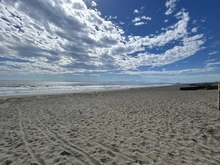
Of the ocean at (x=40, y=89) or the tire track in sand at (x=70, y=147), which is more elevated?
the ocean at (x=40, y=89)

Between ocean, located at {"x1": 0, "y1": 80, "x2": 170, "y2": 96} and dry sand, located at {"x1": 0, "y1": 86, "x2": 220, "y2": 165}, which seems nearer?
dry sand, located at {"x1": 0, "y1": 86, "x2": 220, "y2": 165}

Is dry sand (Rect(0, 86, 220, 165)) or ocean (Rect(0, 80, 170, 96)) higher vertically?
ocean (Rect(0, 80, 170, 96))

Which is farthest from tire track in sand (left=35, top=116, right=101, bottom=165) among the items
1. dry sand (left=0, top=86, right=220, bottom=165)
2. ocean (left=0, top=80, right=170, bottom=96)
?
ocean (left=0, top=80, right=170, bottom=96)

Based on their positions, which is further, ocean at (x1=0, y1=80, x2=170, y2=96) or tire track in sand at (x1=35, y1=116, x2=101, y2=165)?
ocean at (x1=0, y1=80, x2=170, y2=96)

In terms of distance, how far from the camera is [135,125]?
6488 mm

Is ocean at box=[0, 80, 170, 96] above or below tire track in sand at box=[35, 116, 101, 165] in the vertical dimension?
above

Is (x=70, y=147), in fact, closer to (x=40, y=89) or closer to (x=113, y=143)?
(x=113, y=143)

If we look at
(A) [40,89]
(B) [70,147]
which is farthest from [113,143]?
(A) [40,89]

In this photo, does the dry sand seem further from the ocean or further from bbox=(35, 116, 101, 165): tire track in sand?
Answer: the ocean

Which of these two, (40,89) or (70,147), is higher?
(40,89)

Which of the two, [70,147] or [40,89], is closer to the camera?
[70,147]

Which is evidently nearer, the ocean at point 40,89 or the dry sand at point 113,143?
the dry sand at point 113,143

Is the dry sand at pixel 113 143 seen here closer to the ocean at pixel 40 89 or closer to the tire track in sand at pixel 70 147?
the tire track in sand at pixel 70 147

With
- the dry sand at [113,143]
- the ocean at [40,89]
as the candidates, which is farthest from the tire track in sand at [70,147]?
the ocean at [40,89]
